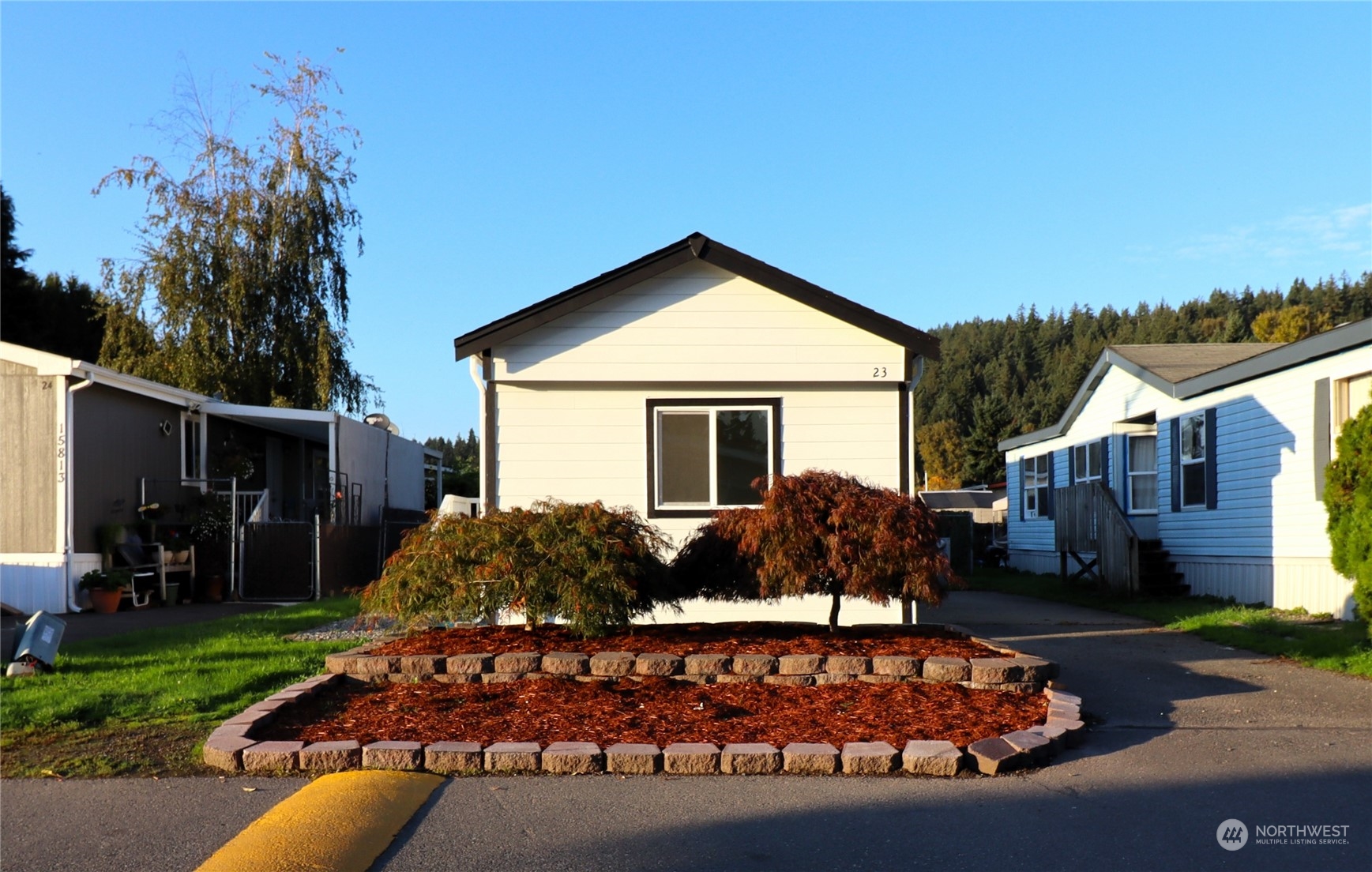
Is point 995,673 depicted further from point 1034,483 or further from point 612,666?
point 1034,483

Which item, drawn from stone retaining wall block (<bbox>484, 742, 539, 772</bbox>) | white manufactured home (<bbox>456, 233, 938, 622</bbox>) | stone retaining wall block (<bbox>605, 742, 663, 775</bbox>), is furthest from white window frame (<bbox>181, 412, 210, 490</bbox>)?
stone retaining wall block (<bbox>605, 742, 663, 775</bbox>)

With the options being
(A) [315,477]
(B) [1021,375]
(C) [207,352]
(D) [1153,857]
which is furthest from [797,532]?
(B) [1021,375]

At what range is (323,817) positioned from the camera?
517cm

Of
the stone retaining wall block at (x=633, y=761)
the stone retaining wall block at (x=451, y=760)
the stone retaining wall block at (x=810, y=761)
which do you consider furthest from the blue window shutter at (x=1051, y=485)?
the stone retaining wall block at (x=451, y=760)

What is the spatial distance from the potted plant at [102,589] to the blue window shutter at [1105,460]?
1588cm

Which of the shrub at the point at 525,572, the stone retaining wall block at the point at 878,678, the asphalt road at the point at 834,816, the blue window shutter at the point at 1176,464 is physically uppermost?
the blue window shutter at the point at 1176,464

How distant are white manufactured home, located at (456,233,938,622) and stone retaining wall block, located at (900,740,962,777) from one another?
5426mm

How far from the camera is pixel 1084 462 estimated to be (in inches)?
863

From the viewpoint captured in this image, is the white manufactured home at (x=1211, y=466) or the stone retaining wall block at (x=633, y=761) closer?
the stone retaining wall block at (x=633, y=761)

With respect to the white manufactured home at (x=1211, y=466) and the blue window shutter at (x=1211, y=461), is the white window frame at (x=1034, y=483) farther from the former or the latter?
the blue window shutter at (x=1211, y=461)

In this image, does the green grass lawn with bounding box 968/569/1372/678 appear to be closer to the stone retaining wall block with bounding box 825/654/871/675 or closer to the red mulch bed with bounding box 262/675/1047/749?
the red mulch bed with bounding box 262/675/1047/749

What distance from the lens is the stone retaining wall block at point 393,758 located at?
6.11 metres

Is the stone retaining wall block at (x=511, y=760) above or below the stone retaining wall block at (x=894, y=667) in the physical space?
below

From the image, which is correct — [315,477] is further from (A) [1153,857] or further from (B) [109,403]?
(A) [1153,857]
